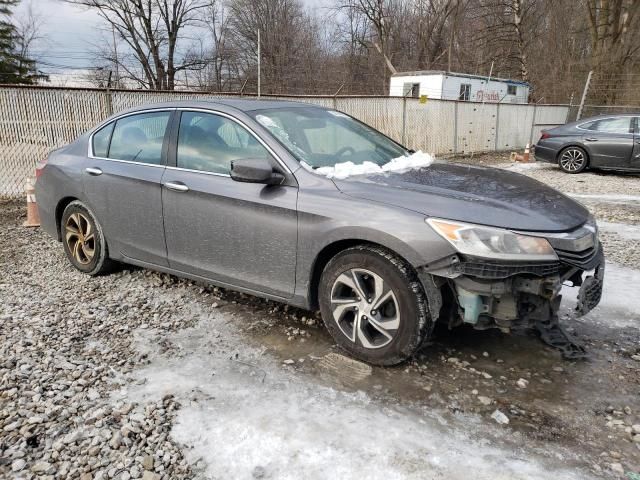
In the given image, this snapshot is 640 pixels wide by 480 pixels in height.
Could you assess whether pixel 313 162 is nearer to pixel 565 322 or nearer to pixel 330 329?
pixel 330 329

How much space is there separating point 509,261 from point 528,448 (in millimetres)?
921

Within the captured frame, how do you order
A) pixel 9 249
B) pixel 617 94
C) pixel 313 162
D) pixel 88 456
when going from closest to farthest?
pixel 88 456 < pixel 313 162 < pixel 9 249 < pixel 617 94

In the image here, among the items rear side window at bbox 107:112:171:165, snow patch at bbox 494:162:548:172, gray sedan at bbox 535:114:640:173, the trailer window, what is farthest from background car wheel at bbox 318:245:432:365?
the trailer window

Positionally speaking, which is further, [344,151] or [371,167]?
[344,151]

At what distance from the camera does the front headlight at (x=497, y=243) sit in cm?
268

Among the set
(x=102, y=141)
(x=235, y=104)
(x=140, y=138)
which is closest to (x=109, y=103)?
(x=102, y=141)

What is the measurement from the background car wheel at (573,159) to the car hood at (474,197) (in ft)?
31.0

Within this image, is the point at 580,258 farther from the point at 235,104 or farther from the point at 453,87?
the point at 453,87

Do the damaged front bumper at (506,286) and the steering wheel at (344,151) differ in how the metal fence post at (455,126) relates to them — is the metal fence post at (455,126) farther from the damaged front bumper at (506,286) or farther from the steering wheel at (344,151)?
the damaged front bumper at (506,286)

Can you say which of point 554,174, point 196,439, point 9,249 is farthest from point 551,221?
point 554,174

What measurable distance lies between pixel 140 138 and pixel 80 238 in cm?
121

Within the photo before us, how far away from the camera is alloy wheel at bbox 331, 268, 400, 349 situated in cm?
300

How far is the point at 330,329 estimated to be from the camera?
3.25 meters

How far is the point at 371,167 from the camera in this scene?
3.57 metres
